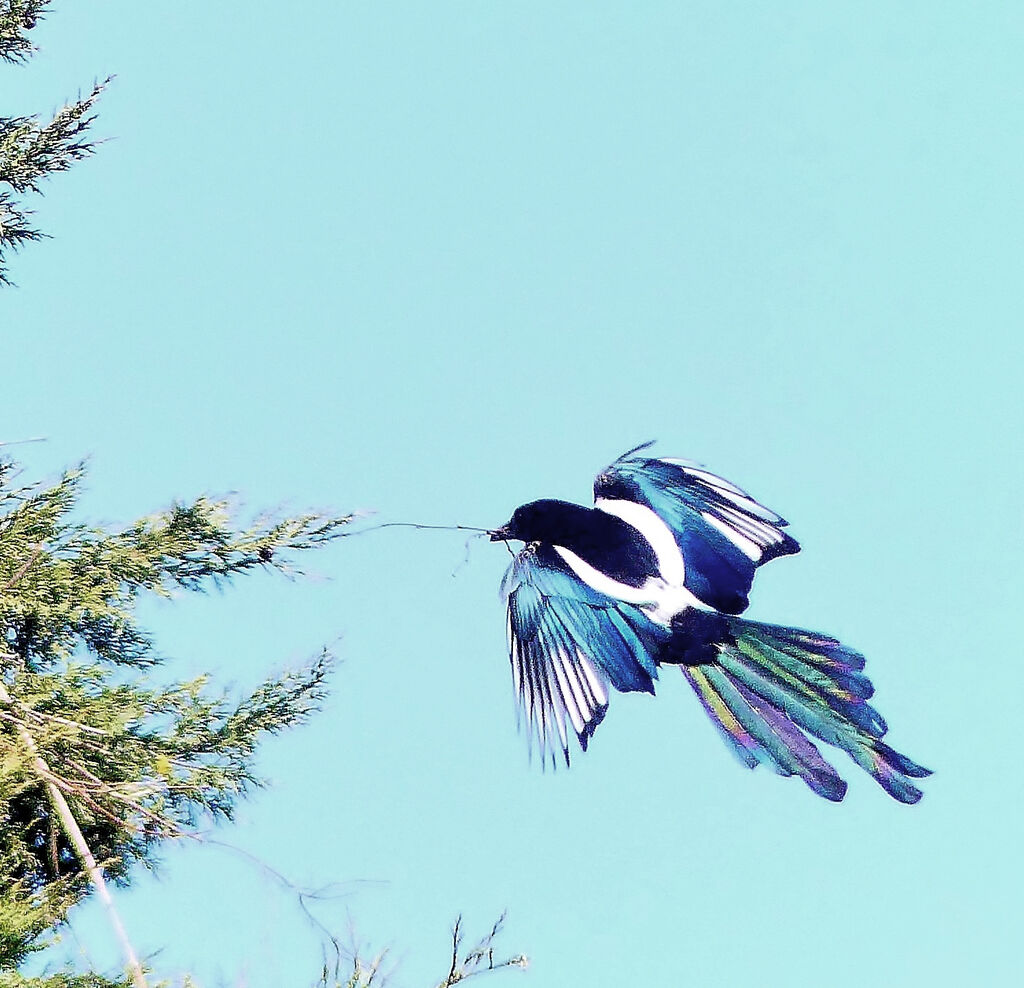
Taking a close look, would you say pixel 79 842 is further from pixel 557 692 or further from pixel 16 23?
pixel 16 23

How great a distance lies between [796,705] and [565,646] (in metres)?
0.58

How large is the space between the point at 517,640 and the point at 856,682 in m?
0.84

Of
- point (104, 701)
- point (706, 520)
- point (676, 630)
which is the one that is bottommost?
point (104, 701)

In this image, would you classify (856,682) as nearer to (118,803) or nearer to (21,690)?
(118,803)

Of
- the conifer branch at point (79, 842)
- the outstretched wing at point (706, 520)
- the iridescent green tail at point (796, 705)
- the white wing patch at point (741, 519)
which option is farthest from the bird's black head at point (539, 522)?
the conifer branch at point (79, 842)

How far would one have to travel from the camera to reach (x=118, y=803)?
2.31m

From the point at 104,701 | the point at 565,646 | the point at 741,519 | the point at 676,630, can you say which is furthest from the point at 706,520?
the point at 104,701

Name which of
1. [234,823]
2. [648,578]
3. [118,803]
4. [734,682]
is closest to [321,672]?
[234,823]

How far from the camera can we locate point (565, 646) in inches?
106

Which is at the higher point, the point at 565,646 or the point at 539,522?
the point at 539,522

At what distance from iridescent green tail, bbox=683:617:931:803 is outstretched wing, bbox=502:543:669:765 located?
16 centimetres

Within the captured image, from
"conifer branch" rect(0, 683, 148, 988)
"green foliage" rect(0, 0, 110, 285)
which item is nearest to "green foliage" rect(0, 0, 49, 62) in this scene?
"green foliage" rect(0, 0, 110, 285)

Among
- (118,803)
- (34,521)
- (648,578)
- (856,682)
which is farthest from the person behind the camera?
(34,521)

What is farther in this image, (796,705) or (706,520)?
(706,520)
